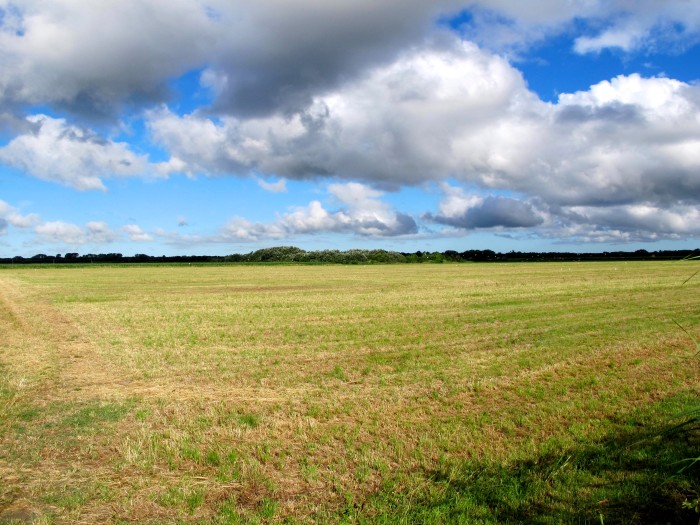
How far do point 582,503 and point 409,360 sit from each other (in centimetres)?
696

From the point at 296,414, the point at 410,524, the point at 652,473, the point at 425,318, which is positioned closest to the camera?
the point at 410,524

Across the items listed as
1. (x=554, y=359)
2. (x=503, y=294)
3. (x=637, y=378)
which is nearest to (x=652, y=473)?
(x=637, y=378)

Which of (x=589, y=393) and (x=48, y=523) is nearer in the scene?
(x=48, y=523)

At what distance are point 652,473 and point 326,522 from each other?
12.5 ft

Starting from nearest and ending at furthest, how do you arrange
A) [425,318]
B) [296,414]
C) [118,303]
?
[296,414] → [425,318] → [118,303]

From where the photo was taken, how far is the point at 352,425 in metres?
7.86

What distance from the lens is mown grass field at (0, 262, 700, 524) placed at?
18.1ft

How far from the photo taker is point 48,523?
5168 mm

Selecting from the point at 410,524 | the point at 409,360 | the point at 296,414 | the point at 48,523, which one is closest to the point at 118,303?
the point at 409,360

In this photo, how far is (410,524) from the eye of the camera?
5.10 metres

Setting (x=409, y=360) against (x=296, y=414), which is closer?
(x=296, y=414)

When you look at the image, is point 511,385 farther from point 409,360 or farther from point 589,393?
point 409,360

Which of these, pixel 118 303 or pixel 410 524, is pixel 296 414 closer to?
pixel 410 524

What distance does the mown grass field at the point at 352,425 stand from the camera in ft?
18.1
